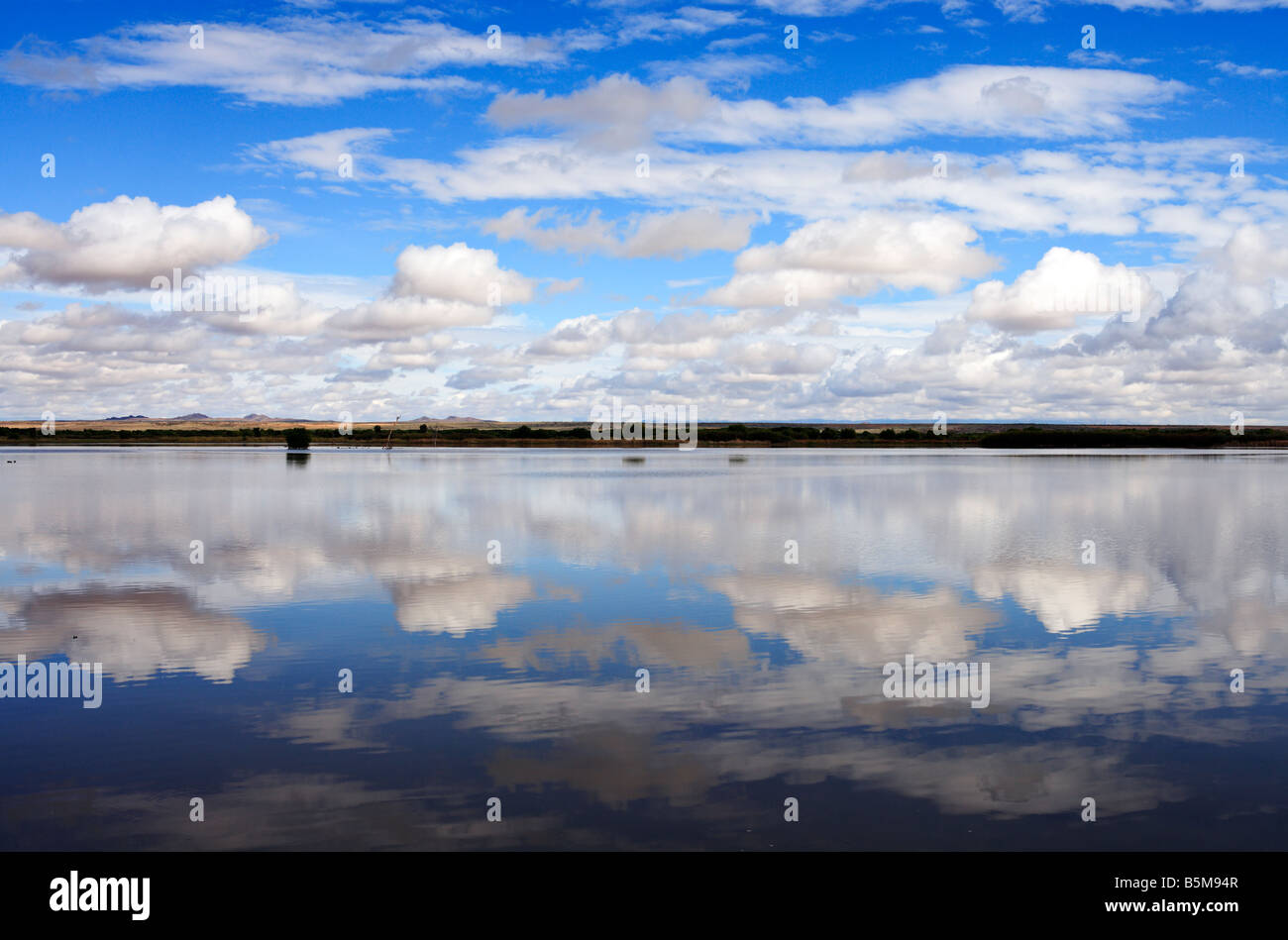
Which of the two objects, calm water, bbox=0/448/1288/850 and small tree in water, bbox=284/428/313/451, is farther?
small tree in water, bbox=284/428/313/451

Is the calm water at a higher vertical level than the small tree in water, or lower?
lower

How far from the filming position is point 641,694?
1183 centimetres

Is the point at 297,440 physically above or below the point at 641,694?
above

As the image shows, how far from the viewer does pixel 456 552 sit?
981 inches

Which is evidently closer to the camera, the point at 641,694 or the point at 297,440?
the point at 641,694

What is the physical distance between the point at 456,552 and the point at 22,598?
940cm

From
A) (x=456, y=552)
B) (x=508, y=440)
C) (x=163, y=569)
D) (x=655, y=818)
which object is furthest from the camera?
(x=508, y=440)

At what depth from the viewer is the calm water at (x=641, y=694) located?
806 centimetres

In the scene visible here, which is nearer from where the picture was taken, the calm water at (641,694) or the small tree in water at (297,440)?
the calm water at (641,694)

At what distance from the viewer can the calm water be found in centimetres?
806

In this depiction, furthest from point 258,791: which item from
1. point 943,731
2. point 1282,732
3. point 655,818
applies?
point 1282,732

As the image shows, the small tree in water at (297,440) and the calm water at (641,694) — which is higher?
the small tree in water at (297,440)

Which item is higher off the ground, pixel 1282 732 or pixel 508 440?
pixel 508 440
